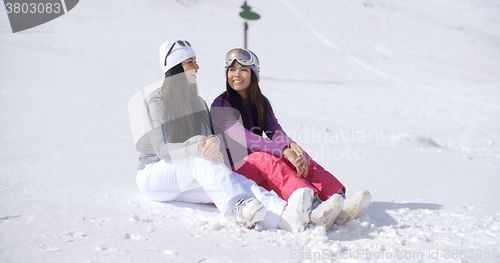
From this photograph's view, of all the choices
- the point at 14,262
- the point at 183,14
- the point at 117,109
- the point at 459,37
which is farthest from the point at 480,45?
the point at 14,262

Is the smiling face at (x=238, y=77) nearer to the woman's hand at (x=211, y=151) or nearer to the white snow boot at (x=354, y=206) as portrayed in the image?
the woman's hand at (x=211, y=151)

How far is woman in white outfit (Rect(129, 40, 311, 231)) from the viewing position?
1.96 meters

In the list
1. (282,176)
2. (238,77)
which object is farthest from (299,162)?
(238,77)

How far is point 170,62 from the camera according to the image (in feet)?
7.84

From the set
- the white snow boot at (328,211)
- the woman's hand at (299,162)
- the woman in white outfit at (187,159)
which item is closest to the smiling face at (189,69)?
the woman in white outfit at (187,159)

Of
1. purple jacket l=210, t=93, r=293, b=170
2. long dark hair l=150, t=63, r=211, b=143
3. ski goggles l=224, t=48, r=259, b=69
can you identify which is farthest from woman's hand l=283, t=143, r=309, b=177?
ski goggles l=224, t=48, r=259, b=69

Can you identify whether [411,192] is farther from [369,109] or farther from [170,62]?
[369,109]

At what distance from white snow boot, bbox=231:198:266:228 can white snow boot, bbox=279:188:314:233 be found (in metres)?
0.13

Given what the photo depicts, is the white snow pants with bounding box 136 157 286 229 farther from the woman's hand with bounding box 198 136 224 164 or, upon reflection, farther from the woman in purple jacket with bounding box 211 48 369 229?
the woman in purple jacket with bounding box 211 48 369 229

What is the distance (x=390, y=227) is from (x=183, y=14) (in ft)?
72.1

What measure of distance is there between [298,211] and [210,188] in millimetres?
488

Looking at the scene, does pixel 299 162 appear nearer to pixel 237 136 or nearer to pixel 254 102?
pixel 237 136

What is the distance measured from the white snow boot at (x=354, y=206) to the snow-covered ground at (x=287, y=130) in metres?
0.06

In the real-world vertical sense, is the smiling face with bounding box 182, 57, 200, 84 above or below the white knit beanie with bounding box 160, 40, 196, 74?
below
